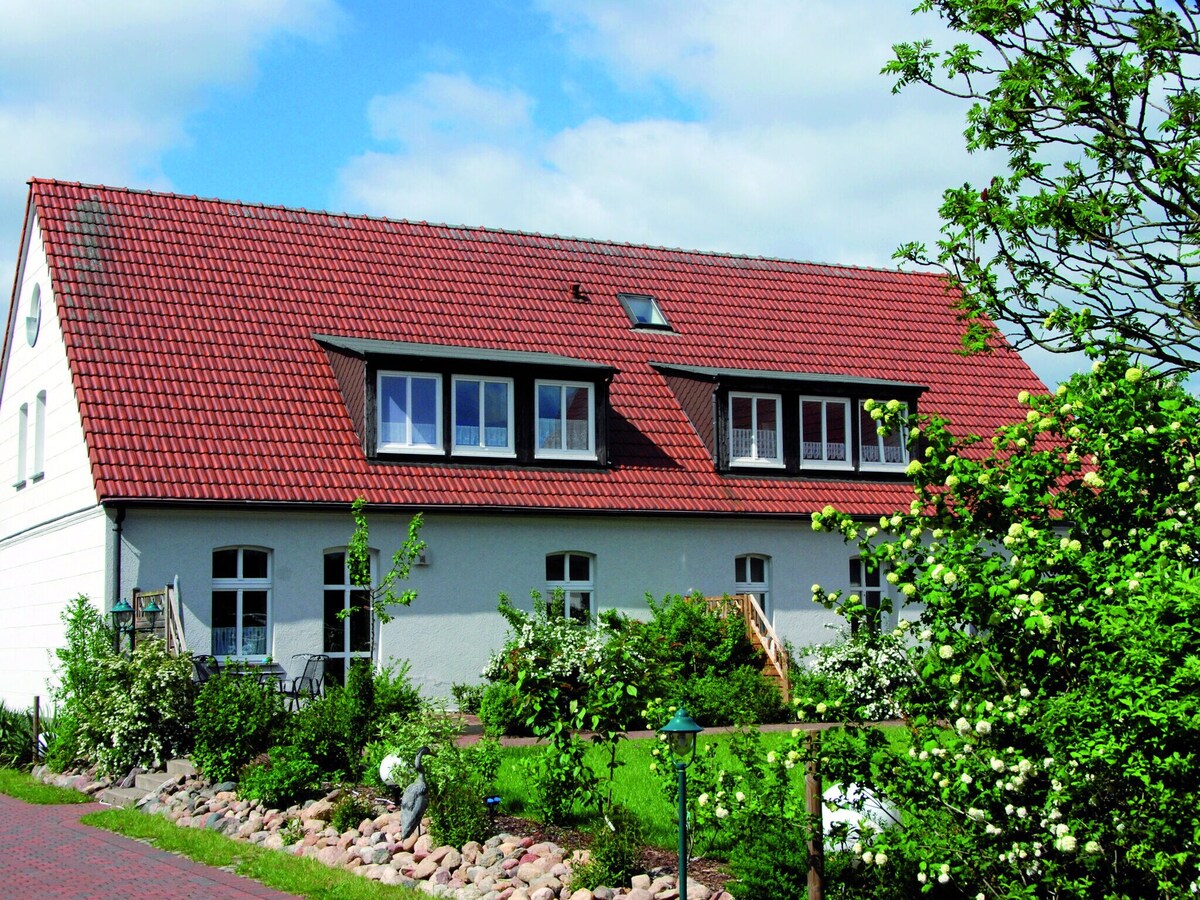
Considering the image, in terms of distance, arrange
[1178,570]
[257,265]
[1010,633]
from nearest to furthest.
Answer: [1178,570] < [1010,633] < [257,265]

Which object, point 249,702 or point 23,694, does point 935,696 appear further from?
point 23,694

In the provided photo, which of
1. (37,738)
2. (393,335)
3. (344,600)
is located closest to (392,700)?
(344,600)

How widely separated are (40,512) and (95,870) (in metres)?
13.3

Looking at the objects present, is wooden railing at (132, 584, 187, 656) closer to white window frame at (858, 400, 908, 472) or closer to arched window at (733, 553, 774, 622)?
arched window at (733, 553, 774, 622)

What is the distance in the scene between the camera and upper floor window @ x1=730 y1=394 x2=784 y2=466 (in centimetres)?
2483

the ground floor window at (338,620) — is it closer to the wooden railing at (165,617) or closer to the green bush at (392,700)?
the wooden railing at (165,617)

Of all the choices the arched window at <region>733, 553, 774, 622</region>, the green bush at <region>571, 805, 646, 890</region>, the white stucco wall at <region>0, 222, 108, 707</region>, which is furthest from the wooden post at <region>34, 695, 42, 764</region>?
the green bush at <region>571, 805, 646, 890</region>

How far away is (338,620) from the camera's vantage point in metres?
21.5

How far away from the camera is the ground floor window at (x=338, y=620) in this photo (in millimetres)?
21344

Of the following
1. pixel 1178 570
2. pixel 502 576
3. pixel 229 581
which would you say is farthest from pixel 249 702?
pixel 1178 570

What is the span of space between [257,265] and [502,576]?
724 centimetres

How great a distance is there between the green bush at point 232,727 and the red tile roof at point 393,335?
5.14m

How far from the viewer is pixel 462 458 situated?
22609mm

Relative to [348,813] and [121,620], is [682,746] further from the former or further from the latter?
[121,620]
